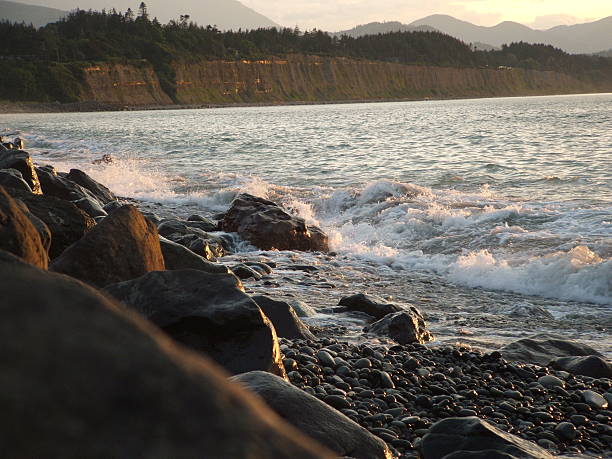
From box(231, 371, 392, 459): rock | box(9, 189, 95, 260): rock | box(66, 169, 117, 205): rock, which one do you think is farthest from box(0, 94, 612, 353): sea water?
box(231, 371, 392, 459): rock

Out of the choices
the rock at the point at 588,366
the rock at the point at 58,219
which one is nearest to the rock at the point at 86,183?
the rock at the point at 58,219

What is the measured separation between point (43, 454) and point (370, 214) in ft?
45.4

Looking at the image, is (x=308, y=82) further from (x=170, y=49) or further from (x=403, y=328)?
(x=403, y=328)

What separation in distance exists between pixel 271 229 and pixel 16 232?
8.27m

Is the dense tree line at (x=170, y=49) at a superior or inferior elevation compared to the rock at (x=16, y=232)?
superior

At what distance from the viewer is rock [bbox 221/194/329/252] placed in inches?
439

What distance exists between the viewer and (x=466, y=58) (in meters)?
162

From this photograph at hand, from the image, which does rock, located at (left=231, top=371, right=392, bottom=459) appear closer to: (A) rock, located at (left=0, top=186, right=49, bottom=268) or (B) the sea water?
(A) rock, located at (left=0, top=186, right=49, bottom=268)

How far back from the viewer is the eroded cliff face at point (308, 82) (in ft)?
350

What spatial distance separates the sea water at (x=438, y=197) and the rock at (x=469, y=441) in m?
3.27

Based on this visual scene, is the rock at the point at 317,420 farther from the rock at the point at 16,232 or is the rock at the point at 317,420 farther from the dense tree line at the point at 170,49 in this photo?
the dense tree line at the point at 170,49

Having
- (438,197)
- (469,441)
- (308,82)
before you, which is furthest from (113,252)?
(308,82)

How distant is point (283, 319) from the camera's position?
5828 millimetres

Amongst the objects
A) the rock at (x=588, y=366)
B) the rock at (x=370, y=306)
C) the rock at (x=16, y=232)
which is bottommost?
the rock at (x=370, y=306)
